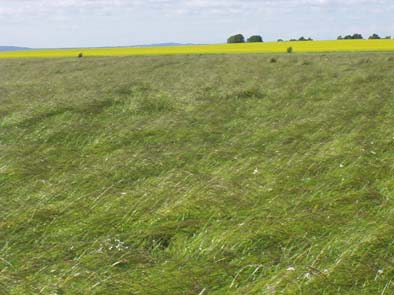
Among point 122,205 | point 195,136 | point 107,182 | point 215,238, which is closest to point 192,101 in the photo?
point 195,136

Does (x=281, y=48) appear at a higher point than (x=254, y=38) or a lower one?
lower

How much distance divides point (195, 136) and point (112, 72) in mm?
19468

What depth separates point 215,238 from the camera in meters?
5.06

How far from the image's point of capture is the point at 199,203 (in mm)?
5922

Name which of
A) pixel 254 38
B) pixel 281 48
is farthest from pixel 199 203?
pixel 254 38

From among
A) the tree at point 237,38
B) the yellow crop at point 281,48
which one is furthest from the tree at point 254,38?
the yellow crop at point 281,48

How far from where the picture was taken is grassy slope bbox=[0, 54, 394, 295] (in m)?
4.26

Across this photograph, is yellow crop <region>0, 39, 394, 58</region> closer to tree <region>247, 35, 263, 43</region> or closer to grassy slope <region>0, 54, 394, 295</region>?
tree <region>247, 35, 263, 43</region>

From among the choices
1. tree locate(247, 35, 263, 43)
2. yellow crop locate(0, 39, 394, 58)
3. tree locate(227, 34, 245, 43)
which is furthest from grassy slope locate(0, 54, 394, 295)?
tree locate(247, 35, 263, 43)

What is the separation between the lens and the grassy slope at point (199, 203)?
4262 mm

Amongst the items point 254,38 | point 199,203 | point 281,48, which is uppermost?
point 254,38

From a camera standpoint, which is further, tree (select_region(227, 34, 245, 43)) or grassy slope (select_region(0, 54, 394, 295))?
tree (select_region(227, 34, 245, 43))

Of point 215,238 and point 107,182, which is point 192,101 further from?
point 215,238

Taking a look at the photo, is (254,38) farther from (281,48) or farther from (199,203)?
(199,203)
